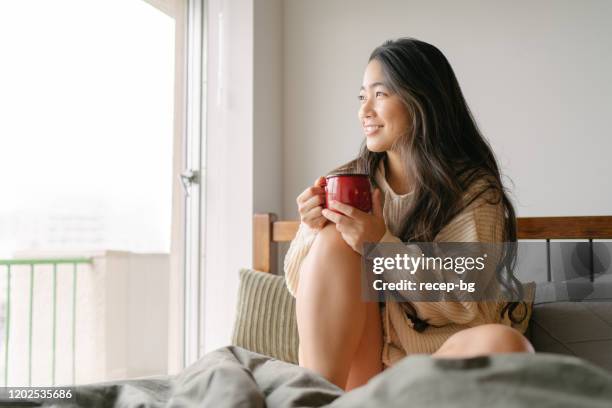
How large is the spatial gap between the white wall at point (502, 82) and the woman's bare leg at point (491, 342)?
4.00 feet

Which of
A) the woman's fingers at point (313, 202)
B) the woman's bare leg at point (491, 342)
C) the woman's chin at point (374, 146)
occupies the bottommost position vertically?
the woman's bare leg at point (491, 342)

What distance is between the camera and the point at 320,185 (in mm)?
1228

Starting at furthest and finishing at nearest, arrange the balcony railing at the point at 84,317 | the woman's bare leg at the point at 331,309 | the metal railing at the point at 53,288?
the metal railing at the point at 53,288 → the balcony railing at the point at 84,317 → the woman's bare leg at the point at 331,309

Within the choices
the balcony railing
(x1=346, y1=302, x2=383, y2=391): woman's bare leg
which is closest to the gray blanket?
(x1=346, y1=302, x2=383, y2=391): woman's bare leg

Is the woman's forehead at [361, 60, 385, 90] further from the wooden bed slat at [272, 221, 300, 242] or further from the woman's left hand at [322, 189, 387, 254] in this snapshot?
the wooden bed slat at [272, 221, 300, 242]

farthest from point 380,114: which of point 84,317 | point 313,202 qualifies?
point 84,317

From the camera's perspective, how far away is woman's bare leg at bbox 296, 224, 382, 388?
110cm

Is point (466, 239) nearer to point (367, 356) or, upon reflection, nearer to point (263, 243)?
point (367, 356)

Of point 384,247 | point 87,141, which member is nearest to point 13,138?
point 87,141

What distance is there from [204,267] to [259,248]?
1.21 ft

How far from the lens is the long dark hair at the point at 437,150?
1.30 m

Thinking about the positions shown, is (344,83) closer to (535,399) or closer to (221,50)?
(221,50)

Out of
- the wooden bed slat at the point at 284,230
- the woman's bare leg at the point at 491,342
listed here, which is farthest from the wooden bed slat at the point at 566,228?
the woman's bare leg at the point at 491,342

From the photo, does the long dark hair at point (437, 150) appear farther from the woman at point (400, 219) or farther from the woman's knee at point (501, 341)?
the woman's knee at point (501, 341)
